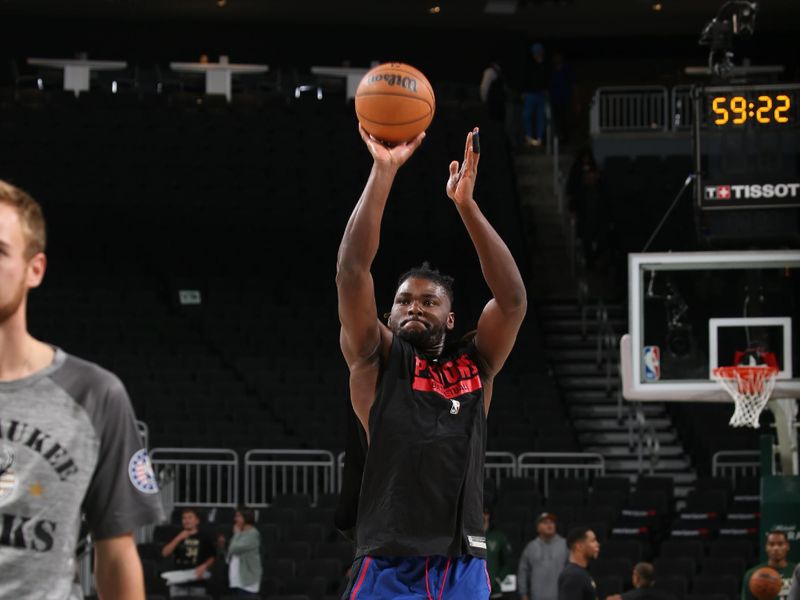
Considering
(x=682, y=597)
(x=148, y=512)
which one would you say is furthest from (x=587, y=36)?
(x=148, y=512)

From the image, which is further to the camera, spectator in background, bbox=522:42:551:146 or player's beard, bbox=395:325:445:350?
spectator in background, bbox=522:42:551:146

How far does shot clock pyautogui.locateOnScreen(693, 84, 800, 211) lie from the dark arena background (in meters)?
0.02

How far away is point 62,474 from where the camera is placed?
323 centimetres

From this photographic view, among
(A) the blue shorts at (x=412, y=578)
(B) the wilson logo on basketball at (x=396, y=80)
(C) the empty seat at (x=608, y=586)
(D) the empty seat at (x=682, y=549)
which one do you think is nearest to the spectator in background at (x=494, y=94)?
(D) the empty seat at (x=682, y=549)

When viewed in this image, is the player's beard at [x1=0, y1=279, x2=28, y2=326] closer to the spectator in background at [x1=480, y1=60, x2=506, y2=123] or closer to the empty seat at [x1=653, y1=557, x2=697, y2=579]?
the empty seat at [x1=653, y1=557, x2=697, y2=579]

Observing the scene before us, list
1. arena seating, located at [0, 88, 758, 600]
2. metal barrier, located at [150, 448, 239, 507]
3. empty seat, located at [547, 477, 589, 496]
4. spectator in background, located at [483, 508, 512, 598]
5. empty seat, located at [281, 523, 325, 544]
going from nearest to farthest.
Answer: spectator in background, located at [483, 508, 512, 598] → empty seat, located at [281, 523, 325, 544] → empty seat, located at [547, 477, 589, 496] → metal barrier, located at [150, 448, 239, 507] → arena seating, located at [0, 88, 758, 600]

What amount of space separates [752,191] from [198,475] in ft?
22.7

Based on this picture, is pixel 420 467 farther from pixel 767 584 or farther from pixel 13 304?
pixel 767 584

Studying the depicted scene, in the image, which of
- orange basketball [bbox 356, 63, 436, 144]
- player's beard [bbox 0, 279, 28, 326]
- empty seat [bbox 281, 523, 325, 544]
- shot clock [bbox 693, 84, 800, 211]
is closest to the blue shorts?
orange basketball [bbox 356, 63, 436, 144]

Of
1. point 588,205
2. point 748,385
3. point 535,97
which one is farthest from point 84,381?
point 535,97

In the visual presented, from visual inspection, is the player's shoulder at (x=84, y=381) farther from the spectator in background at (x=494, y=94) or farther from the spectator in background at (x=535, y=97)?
the spectator in background at (x=535, y=97)

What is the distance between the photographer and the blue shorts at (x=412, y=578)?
497 cm

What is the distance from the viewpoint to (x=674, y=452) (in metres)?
19.2

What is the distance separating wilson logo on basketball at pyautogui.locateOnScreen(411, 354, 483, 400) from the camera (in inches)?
202
